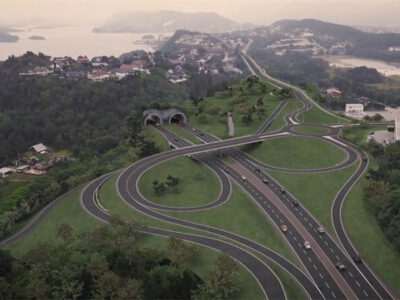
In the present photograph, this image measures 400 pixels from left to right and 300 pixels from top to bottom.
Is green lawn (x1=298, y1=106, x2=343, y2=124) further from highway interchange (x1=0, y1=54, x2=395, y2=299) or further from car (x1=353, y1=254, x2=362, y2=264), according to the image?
car (x1=353, y1=254, x2=362, y2=264)

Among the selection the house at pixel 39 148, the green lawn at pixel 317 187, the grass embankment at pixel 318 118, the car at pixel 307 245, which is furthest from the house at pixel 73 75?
the car at pixel 307 245

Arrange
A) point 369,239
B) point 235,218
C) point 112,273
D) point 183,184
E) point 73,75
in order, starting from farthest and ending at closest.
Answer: point 73,75 < point 183,184 < point 235,218 < point 369,239 < point 112,273

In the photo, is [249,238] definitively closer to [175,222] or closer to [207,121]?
[175,222]

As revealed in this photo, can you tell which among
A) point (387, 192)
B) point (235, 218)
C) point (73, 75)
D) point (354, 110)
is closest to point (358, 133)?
point (387, 192)

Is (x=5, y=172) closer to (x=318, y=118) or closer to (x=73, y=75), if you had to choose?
(x=73, y=75)

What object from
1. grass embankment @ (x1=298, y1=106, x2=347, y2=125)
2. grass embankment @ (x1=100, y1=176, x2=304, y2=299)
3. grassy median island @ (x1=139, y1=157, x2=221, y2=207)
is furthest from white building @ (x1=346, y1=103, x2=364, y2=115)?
grass embankment @ (x1=100, y1=176, x2=304, y2=299)

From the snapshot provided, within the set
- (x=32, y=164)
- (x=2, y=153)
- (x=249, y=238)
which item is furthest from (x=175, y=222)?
(x=2, y=153)
